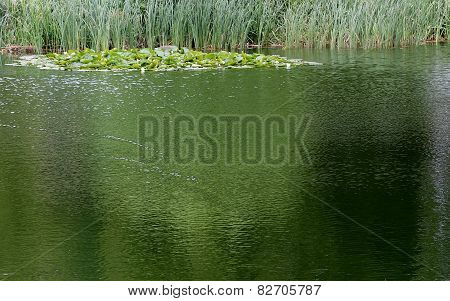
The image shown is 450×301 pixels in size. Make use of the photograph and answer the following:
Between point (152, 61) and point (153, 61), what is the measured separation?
5cm

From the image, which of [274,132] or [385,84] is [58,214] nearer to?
[274,132]

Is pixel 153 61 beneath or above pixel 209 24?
beneath

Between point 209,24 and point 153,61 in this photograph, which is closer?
point 153,61

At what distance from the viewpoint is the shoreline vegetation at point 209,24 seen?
36.1 feet

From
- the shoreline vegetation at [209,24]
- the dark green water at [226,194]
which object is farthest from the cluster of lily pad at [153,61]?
the dark green water at [226,194]

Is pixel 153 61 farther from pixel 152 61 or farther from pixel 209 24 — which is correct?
pixel 209 24

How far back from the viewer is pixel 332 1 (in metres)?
11.8

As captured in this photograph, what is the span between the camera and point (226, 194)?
13.9 ft

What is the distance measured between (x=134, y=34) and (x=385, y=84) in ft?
14.4

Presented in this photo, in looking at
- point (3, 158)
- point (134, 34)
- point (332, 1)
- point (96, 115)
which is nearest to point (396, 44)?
point (332, 1)

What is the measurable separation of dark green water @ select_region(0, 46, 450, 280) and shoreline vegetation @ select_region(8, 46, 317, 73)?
1692 mm

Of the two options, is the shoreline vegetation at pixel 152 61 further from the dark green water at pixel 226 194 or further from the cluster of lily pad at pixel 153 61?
the dark green water at pixel 226 194

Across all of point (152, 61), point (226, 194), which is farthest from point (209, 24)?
point (226, 194)

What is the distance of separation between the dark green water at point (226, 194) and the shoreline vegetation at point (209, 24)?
351cm
